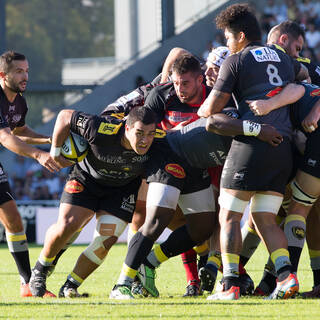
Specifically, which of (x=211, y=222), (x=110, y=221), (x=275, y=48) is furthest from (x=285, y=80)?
(x=110, y=221)

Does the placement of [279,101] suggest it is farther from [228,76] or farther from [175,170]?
[175,170]

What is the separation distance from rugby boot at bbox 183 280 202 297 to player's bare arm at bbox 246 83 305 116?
1.90 m

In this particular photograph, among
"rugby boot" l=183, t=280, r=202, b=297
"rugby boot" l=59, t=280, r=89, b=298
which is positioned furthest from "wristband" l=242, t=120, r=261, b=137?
"rugby boot" l=59, t=280, r=89, b=298

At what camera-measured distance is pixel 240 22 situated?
6.61m

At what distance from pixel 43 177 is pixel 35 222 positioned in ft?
14.4

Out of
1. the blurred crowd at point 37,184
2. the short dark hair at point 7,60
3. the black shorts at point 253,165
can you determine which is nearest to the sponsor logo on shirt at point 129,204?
the black shorts at point 253,165

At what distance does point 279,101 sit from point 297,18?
49.5ft

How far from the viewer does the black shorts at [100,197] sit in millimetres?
7137

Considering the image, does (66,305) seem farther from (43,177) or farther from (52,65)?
(52,65)

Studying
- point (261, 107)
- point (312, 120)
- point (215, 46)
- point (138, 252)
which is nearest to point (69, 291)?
point (138, 252)

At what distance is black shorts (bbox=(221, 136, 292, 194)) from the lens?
6379mm

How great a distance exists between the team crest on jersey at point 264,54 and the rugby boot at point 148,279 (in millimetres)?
2181

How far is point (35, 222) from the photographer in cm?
1559

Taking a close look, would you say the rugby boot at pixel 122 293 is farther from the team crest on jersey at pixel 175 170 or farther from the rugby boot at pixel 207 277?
the team crest on jersey at pixel 175 170
